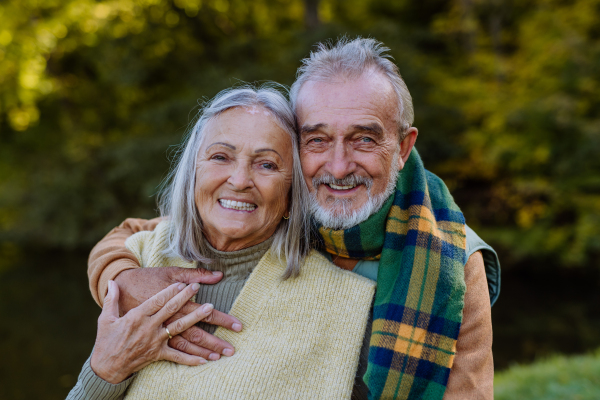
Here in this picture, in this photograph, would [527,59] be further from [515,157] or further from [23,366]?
[23,366]

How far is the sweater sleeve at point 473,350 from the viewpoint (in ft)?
4.97

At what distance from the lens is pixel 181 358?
5.23ft

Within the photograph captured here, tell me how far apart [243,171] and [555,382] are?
125 inches

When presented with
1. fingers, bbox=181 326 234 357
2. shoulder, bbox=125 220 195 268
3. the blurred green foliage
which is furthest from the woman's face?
the blurred green foliage

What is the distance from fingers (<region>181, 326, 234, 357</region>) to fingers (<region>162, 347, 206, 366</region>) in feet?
0.17

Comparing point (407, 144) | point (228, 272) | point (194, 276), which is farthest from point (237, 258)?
point (407, 144)

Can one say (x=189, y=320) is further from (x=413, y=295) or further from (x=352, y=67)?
(x=352, y=67)

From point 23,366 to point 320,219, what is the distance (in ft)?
19.6

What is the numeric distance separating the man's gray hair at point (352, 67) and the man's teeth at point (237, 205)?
0.43 metres

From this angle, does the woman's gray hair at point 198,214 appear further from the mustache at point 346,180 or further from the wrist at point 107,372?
the wrist at point 107,372

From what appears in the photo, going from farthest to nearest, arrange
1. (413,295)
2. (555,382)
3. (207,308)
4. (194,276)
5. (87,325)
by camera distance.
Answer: (87,325), (555,382), (194,276), (207,308), (413,295)

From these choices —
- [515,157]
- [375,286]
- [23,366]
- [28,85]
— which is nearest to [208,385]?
[375,286]

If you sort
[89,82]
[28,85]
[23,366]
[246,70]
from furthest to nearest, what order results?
1. [89,82]
2. [28,85]
3. [246,70]
4. [23,366]

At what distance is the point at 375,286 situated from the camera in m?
1.64
